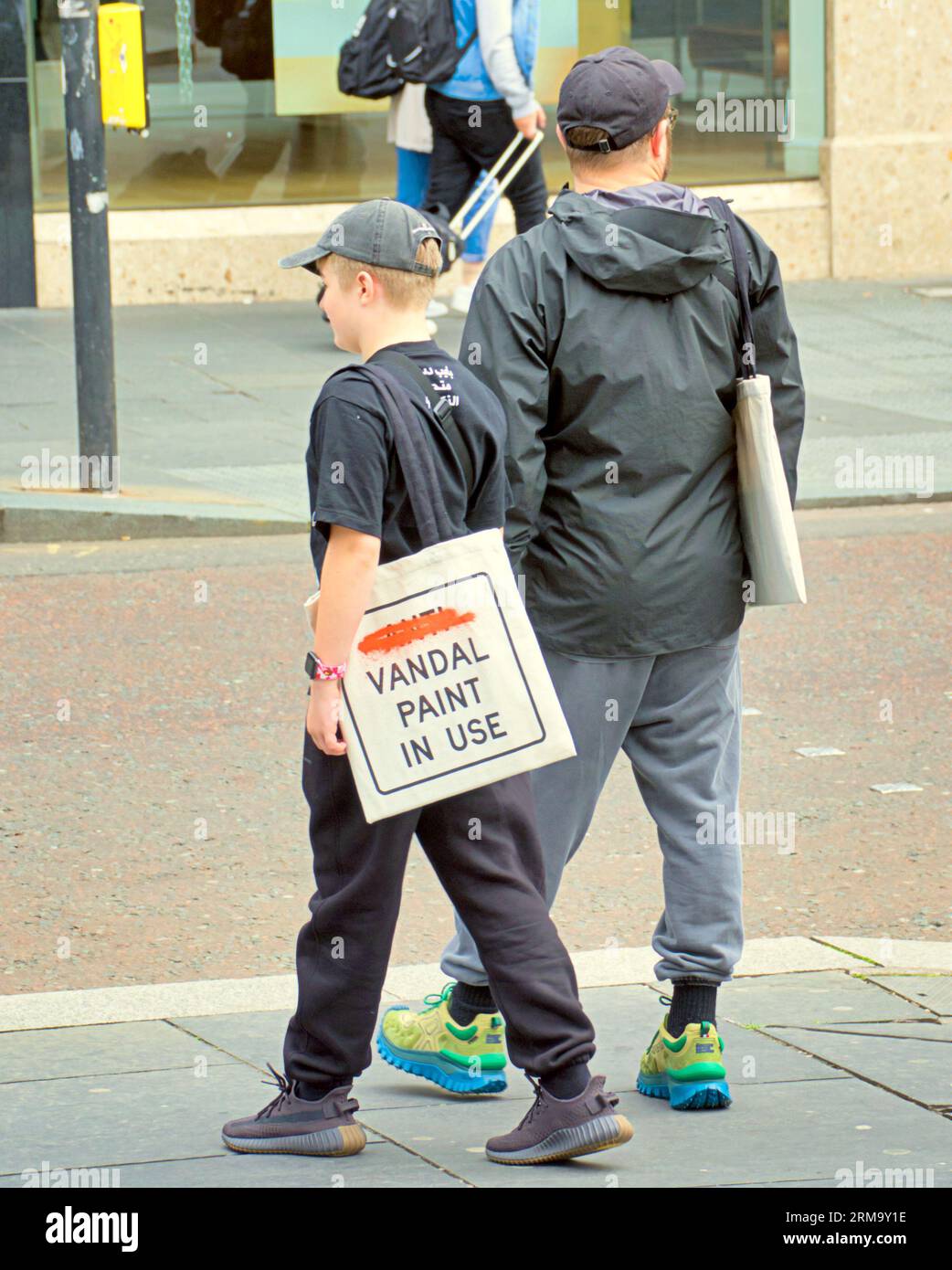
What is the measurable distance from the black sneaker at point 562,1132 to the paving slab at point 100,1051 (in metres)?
0.71

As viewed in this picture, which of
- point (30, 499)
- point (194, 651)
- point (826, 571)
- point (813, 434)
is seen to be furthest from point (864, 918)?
point (813, 434)

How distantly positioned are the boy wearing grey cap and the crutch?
332 inches

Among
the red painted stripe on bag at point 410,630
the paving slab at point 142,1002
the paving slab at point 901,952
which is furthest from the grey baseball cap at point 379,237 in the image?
the paving slab at point 901,952

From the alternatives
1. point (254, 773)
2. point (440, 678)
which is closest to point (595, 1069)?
point (440, 678)

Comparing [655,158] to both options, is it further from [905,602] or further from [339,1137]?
[905,602]

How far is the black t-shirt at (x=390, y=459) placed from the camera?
3520mm

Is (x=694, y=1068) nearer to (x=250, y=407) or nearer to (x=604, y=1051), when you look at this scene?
(x=604, y=1051)

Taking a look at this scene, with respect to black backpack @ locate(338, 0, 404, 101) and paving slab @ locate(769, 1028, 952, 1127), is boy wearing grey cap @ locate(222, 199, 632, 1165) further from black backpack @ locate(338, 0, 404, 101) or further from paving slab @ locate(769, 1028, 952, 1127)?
black backpack @ locate(338, 0, 404, 101)

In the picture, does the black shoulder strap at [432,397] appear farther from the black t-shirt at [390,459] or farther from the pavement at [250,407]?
the pavement at [250,407]

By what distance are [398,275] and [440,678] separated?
0.67 metres

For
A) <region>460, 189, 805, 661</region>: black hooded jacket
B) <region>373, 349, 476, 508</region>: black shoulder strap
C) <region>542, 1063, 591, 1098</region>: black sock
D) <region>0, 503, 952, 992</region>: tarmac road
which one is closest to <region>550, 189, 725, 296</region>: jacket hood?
<region>460, 189, 805, 661</region>: black hooded jacket

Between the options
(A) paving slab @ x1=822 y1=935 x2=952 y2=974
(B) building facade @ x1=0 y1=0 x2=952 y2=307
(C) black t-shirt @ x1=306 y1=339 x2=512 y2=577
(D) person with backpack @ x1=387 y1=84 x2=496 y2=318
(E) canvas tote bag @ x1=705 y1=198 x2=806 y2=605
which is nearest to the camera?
(C) black t-shirt @ x1=306 y1=339 x2=512 y2=577

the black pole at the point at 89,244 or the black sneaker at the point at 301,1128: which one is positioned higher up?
the black pole at the point at 89,244

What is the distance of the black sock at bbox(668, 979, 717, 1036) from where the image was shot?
13.2 feet
